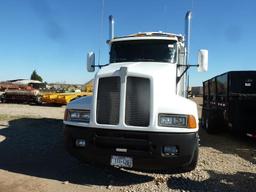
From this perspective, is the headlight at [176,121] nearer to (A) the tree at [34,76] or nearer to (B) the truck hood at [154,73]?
(B) the truck hood at [154,73]

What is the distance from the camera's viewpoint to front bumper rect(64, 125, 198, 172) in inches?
226

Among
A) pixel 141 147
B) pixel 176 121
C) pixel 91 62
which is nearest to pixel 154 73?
pixel 176 121

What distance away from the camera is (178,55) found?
8.14 m

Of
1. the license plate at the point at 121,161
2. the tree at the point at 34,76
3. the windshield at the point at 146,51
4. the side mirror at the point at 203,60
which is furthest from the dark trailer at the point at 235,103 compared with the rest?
the tree at the point at 34,76

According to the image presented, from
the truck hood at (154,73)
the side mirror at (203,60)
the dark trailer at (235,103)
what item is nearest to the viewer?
the truck hood at (154,73)

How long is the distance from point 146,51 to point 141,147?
2.89 m

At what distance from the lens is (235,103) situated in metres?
10.4

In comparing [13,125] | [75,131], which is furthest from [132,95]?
[13,125]

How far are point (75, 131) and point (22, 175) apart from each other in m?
1.41

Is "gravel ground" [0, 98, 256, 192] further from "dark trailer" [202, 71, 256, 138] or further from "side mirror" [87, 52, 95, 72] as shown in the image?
"side mirror" [87, 52, 95, 72]

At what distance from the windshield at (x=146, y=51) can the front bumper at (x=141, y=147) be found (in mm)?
2451

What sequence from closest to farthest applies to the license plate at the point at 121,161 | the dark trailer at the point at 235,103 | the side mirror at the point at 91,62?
the license plate at the point at 121,161 → the side mirror at the point at 91,62 → the dark trailer at the point at 235,103

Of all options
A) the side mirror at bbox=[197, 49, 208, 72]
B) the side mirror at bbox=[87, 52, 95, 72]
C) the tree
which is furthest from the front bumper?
the tree

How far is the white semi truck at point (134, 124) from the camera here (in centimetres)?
577
